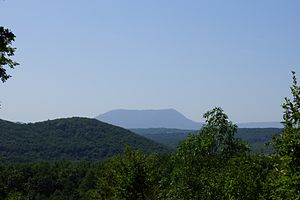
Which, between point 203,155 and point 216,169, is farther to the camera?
point 203,155

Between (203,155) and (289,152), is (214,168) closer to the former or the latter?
(203,155)

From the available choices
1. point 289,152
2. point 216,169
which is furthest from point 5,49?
point 216,169

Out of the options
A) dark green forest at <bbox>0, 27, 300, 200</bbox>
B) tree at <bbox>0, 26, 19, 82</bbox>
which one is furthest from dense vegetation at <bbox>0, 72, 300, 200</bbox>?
tree at <bbox>0, 26, 19, 82</bbox>

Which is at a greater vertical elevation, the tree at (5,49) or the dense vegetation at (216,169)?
the tree at (5,49)

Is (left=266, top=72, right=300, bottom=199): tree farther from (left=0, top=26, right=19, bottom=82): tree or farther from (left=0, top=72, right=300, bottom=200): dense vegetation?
(left=0, top=26, right=19, bottom=82): tree

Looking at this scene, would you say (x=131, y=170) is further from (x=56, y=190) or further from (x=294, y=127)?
(x=56, y=190)

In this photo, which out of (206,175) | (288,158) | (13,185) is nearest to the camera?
(288,158)

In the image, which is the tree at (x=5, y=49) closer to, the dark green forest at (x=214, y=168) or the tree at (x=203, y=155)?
the dark green forest at (x=214, y=168)

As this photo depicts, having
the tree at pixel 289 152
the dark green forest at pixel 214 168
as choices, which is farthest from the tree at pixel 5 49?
the tree at pixel 289 152

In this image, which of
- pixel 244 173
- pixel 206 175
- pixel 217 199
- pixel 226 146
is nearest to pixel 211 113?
pixel 226 146

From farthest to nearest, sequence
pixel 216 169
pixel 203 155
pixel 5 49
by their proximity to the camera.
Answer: pixel 203 155 → pixel 216 169 → pixel 5 49

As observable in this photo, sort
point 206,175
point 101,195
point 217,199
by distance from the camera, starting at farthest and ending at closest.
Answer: point 101,195, point 206,175, point 217,199

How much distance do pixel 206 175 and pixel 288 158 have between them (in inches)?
938

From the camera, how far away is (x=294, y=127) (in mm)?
→ 17797
